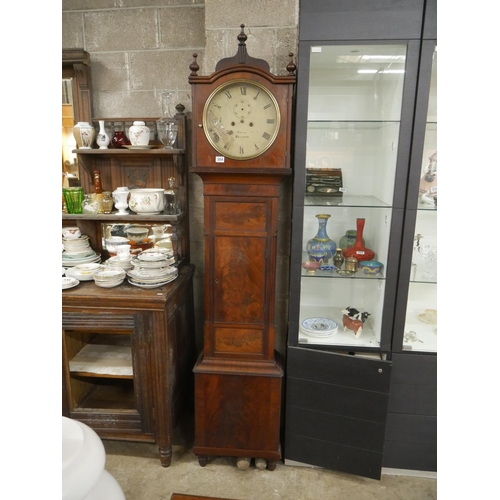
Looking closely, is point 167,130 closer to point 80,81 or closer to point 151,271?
point 80,81

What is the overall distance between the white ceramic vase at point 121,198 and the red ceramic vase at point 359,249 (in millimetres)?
1118

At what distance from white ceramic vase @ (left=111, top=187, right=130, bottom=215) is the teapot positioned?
28mm

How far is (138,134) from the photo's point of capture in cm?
188

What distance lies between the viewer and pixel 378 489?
1744mm

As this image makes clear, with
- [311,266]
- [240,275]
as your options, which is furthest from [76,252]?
[311,266]

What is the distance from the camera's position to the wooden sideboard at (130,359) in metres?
1.68

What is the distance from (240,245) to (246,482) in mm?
1090

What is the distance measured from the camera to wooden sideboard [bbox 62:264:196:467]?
1.68m

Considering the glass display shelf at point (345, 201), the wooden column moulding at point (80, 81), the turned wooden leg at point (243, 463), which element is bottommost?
the turned wooden leg at point (243, 463)

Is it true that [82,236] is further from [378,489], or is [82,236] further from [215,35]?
[378,489]

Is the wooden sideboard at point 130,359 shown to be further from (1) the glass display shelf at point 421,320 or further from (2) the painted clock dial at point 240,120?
(1) the glass display shelf at point 421,320

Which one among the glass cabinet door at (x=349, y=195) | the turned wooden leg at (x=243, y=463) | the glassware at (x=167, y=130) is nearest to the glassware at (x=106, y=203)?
the glassware at (x=167, y=130)

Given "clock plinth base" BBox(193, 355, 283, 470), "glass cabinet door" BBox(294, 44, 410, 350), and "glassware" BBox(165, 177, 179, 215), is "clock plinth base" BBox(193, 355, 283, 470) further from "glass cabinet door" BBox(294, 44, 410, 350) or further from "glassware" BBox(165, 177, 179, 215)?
"glassware" BBox(165, 177, 179, 215)
